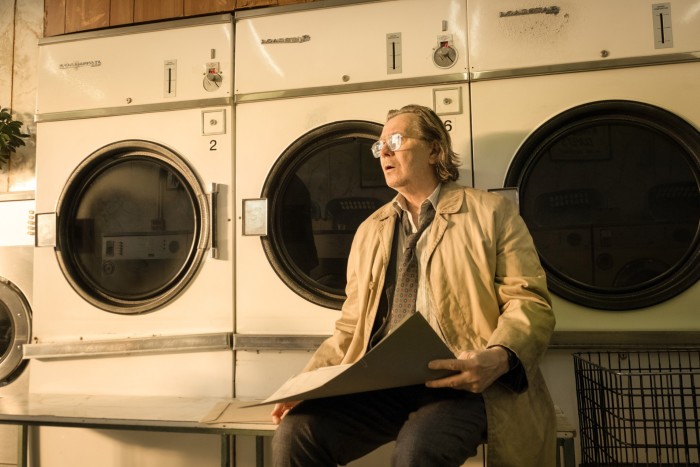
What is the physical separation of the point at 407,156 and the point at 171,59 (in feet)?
4.67

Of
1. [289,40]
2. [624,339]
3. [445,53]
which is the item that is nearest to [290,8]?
[289,40]

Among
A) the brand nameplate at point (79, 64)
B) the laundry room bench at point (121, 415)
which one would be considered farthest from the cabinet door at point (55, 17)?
the laundry room bench at point (121, 415)

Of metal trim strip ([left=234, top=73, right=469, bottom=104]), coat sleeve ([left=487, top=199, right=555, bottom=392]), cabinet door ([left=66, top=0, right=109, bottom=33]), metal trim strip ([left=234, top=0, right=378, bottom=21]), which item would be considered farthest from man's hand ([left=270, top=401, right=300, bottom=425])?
cabinet door ([left=66, top=0, right=109, bottom=33])

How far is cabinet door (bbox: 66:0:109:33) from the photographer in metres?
2.71

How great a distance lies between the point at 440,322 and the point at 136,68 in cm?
197

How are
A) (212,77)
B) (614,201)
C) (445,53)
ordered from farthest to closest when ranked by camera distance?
1. (212,77)
2. (445,53)
3. (614,201)

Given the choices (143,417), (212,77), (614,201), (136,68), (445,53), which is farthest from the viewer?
(136,68)

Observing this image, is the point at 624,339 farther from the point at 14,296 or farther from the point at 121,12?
the point at 14,296

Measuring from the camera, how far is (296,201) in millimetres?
2490

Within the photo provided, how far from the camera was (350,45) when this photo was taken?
242 centimetres

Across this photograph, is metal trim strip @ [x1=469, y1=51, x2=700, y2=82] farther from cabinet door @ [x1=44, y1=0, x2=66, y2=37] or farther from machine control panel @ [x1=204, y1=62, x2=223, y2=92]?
cabinet door @ [x1=44, y1=0, x2=66, y2=37]

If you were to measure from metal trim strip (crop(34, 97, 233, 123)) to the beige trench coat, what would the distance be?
3.62ft

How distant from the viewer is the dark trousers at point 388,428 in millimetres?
1327

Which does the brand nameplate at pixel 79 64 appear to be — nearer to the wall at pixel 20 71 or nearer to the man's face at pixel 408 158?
the wall at pixel 20 71
